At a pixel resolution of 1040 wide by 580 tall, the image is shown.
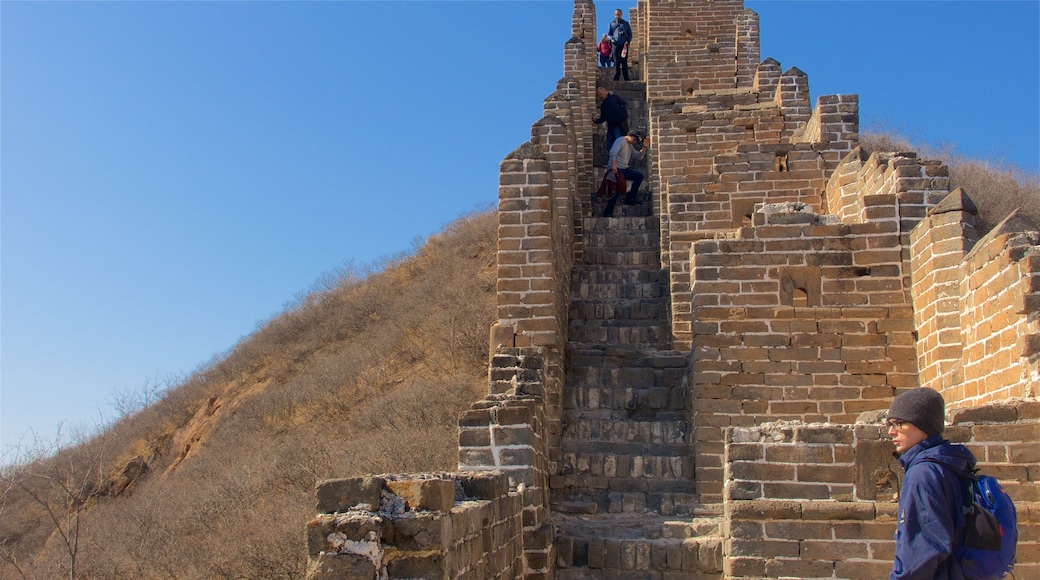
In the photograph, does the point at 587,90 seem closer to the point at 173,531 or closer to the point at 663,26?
the point at 663,26

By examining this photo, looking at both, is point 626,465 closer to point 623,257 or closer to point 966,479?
point 623,257

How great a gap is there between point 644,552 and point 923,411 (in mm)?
3570

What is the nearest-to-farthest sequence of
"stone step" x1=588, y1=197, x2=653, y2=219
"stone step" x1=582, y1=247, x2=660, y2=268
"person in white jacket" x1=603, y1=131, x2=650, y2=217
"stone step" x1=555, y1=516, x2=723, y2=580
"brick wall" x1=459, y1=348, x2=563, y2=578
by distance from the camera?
"brick wall" x1=459, y1=348, x2=563, y2=578 < "stone step" x1=555, y1=516, x2=723, y2=580 < "stone step" x1=582, y1=247, x2=660, y2=268 < "person in white jacket" x1=603, y1=131, x2=650, y2=217 < "stone step" x1=588, y1=197, x2=653, y2=219

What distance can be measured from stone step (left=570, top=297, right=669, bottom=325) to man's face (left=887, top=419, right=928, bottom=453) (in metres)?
6.57

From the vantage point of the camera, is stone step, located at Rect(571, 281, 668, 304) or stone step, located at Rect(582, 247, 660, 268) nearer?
stone step, located at Rect(571, 281, 668, 304)

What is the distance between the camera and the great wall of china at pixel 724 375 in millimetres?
5121

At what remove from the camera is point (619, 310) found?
10109 millimetres

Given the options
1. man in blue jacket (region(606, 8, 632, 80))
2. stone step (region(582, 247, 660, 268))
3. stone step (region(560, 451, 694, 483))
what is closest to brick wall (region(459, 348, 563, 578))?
stone step (region(560, 451, 694, 483))

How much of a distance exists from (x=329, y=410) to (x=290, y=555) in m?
5.99

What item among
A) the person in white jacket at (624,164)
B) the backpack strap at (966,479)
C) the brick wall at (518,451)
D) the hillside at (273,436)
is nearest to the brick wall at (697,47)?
the person in white jacket at (624,164)

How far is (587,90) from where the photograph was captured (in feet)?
56.2

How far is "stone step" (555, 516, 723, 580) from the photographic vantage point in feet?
20.9

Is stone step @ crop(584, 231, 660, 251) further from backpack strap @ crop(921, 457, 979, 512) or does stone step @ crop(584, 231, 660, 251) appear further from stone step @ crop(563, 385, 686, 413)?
backpack strap @ crop(921, 457, 979, 512)

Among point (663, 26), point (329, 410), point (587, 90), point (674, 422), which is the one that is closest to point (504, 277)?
point (674, 422)
